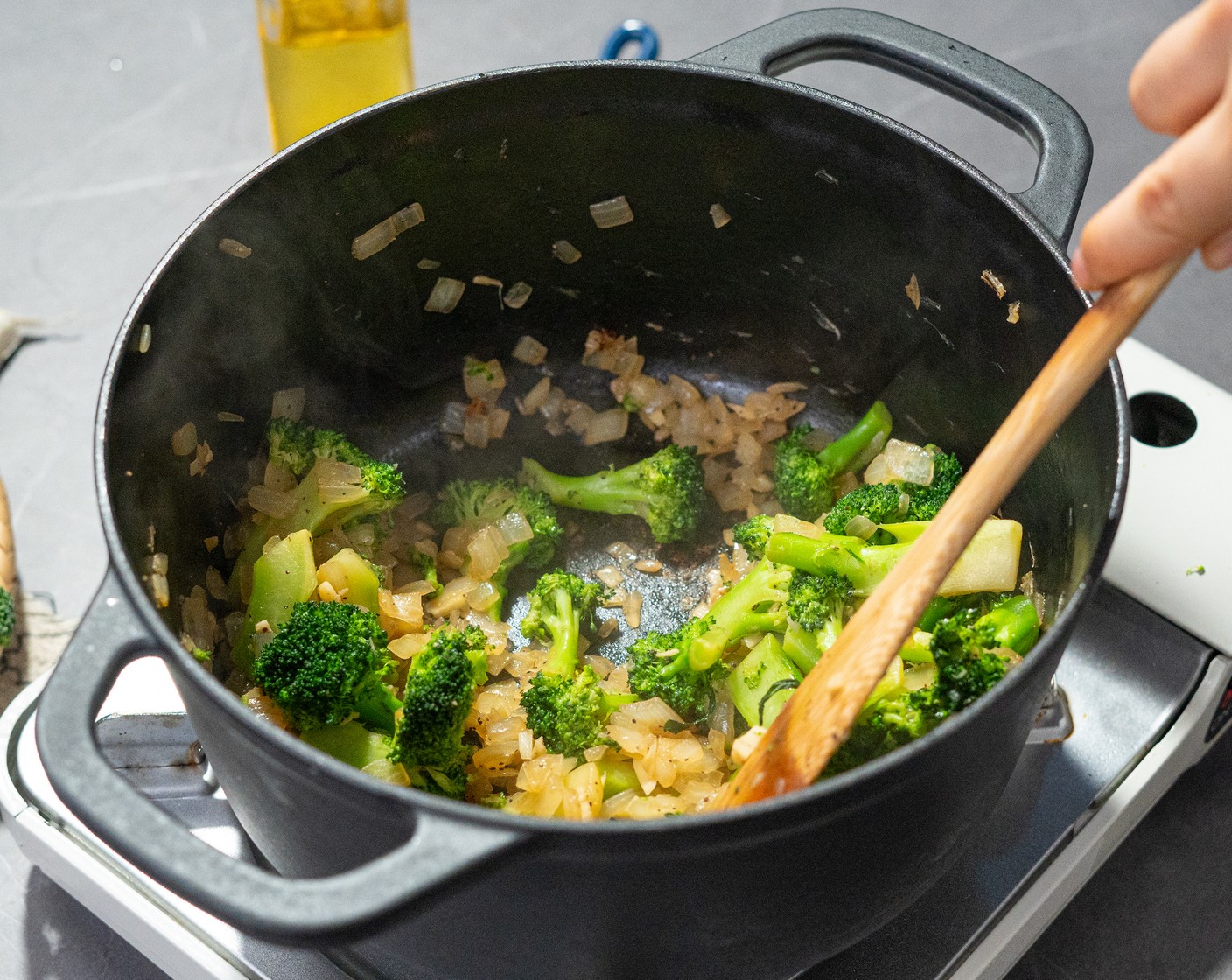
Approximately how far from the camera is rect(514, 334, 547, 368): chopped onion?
178 cm

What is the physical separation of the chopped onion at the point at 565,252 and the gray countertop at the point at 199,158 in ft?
2.59

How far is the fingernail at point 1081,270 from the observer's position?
939mm

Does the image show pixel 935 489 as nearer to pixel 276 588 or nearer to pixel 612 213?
pixel 612 213

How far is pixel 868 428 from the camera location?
163 centimetres

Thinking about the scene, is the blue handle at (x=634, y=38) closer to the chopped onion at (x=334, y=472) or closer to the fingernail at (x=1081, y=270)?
the chopped onion at (x=334, y=472)

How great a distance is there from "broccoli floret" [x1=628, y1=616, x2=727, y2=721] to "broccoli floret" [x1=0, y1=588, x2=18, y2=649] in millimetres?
785

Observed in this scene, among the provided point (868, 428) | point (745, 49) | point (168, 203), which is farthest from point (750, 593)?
point (168, 203)

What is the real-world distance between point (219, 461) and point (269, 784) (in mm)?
652

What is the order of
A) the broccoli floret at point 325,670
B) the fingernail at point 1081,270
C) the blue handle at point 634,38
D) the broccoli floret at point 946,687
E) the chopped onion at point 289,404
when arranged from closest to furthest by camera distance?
the fingernail at point 1081,270 < the broccoli floret at point 946,687 < the broccoli floret at point 325,670 < the chopped onion at point 289,404 < the blue handle at point 634,38

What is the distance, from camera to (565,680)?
4.43 ft

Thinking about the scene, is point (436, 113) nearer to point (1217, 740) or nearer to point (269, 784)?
point (269, 784)

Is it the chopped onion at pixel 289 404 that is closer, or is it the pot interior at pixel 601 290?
the pot interior at pixel 601 290

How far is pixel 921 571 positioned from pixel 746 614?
42 centimetres

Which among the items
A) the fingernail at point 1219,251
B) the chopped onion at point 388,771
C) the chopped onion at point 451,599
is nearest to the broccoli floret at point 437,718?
the chopped onion at point 388,771
